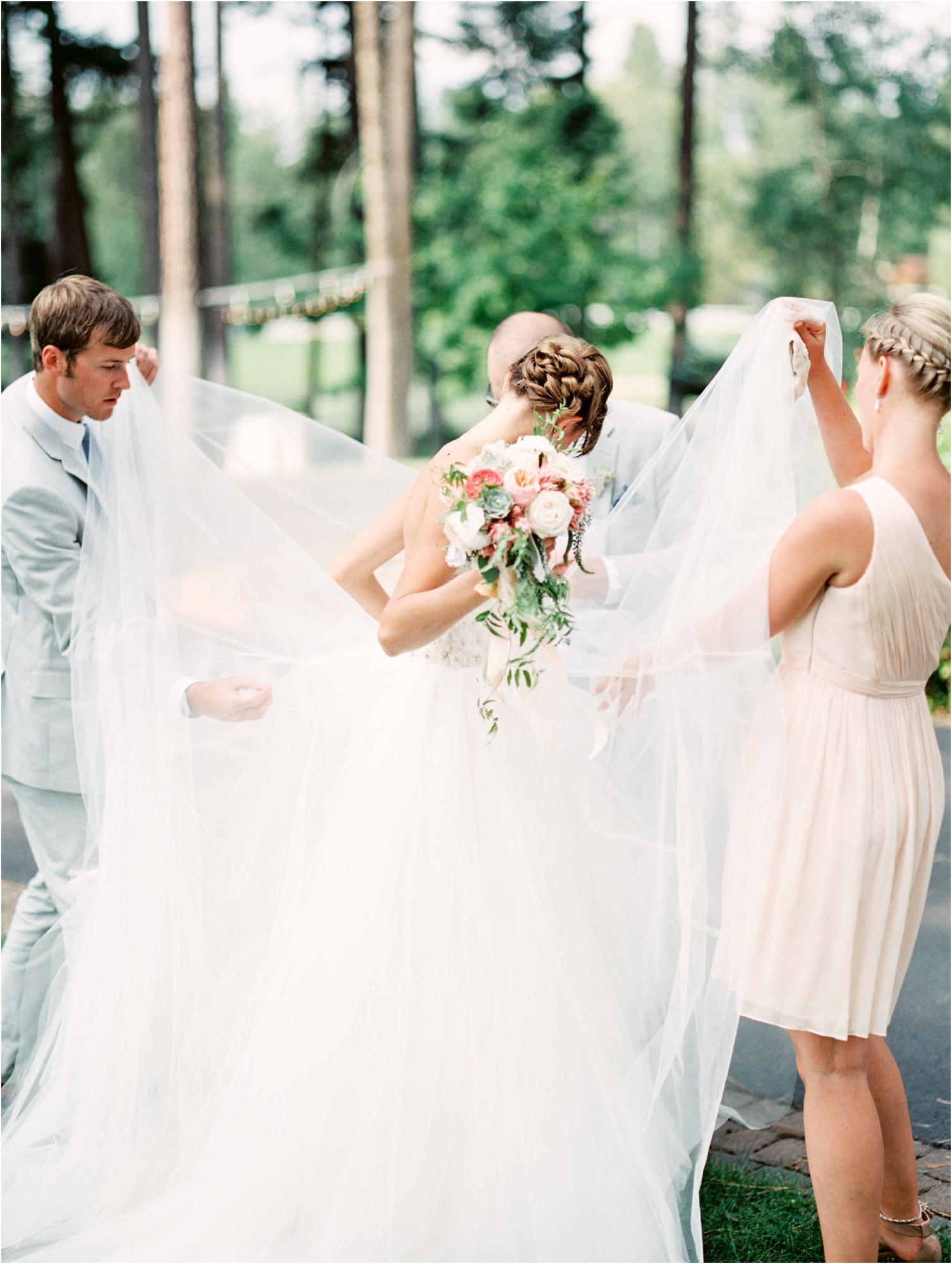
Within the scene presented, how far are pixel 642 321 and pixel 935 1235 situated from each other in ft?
60.1

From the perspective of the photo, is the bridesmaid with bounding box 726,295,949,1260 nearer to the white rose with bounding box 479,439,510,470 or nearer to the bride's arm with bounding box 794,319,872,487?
the bride's arm with bounding box 794,319,872,487

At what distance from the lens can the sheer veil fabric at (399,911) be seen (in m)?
2.93

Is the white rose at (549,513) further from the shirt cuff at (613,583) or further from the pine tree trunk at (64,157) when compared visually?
the pine tree trunk at (64,157)

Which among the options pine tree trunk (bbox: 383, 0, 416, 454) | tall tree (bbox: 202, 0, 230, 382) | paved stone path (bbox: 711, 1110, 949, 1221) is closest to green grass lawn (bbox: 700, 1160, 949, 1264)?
paved stone path (bbox: 711, 1110, 949, 1221)

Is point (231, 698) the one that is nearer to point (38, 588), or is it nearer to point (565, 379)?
point (38, 588)

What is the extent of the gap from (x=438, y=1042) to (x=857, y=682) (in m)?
1.33

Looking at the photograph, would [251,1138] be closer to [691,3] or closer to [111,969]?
[111,969]

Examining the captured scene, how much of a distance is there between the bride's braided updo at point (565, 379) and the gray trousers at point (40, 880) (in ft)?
5.86

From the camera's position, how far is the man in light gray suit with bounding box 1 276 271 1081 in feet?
11.0

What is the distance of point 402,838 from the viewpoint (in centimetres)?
310

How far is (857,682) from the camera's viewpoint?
107 inches

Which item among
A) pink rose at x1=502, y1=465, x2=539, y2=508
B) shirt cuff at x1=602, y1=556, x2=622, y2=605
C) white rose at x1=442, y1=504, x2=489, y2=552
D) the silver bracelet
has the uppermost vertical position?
pink rose at x1=502, y1=465, x2=539, y2=508

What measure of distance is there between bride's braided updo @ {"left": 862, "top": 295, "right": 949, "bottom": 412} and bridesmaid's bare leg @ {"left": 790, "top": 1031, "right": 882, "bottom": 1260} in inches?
56.8

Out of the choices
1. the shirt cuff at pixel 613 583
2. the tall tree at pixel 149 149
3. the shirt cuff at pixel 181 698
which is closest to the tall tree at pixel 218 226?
the tall tree at pixel 149 149
